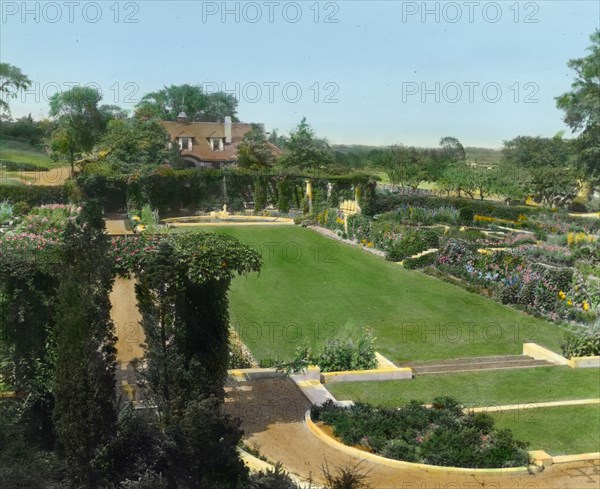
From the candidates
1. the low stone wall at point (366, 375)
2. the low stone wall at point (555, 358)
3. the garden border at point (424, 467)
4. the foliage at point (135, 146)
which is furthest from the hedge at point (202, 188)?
the garden border at point (424, 467)

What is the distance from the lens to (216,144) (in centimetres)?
5909

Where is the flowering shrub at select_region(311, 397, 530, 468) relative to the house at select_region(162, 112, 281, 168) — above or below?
below

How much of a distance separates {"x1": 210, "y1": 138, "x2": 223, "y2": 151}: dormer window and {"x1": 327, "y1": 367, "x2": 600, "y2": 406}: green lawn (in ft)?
163

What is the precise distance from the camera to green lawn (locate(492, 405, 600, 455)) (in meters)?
8.60

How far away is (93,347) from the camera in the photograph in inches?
253

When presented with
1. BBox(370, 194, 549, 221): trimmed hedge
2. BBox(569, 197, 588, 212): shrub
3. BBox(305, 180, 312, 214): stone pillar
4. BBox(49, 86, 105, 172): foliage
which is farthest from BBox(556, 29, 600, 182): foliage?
BBox(49, 86, 105, 172): foliage

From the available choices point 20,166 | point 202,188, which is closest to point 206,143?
point 20,166

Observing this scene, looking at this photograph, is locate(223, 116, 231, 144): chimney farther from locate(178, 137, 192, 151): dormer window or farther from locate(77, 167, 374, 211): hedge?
locate(77, 167, 374, 211): hedge

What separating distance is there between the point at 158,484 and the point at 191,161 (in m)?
52.7

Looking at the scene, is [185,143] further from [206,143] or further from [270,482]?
[270,482]

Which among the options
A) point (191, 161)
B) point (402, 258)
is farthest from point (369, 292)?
point (191, 161)

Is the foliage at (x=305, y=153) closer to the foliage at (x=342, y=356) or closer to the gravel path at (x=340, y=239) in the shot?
the gravel path at (x=340, y=239)

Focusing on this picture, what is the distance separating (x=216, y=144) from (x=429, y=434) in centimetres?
5303

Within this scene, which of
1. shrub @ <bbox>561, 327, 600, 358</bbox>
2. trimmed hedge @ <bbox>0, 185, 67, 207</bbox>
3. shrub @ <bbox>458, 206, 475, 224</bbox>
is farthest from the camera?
trimmed hedge @ <bbox>0, 185, 67, 207</bbox>
